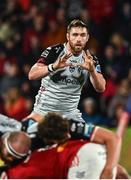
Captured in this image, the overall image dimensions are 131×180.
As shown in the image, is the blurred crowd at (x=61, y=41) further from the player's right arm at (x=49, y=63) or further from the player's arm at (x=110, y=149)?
the player's arm at (x=110, y=149)

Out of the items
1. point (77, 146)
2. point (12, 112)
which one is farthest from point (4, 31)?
point (77, 146)

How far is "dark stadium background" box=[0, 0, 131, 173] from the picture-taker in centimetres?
1174

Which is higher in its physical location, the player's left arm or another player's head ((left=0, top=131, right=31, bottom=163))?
the player's left arm

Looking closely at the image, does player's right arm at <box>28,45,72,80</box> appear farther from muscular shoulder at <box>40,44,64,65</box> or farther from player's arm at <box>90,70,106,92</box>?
player's arm at <box>90,70,106,92</box>

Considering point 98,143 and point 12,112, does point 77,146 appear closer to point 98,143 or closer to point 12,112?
point 98,143

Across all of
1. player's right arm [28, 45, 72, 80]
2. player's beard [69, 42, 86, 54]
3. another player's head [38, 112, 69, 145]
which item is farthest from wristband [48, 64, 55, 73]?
another player's head [38, 112, 69, 145]

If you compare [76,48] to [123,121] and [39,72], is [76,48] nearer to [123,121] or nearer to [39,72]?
[39,72]

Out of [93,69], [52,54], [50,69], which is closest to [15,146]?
[50,69]

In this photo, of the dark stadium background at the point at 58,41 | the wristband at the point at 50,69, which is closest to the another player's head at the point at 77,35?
the wristband at the point at 50,69

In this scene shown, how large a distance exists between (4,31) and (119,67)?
2464mm

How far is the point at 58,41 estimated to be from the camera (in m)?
13.0

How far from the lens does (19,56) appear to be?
13.2 metres

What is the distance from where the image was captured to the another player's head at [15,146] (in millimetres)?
6254

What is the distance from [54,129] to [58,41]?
6.70m
